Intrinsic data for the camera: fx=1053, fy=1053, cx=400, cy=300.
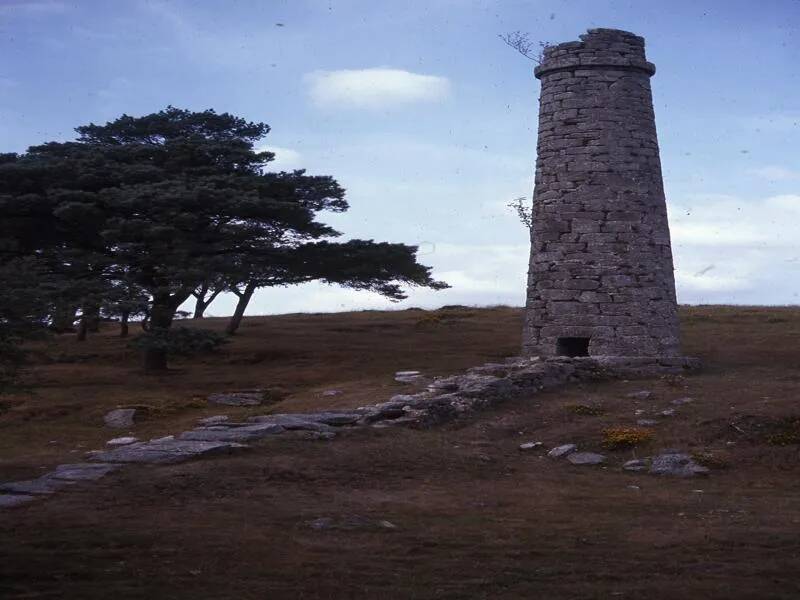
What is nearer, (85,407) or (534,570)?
(534,570)

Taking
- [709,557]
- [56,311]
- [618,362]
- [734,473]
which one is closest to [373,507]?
[709,557]

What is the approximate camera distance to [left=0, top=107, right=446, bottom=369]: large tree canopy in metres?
28.2

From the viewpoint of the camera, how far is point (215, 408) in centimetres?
2389

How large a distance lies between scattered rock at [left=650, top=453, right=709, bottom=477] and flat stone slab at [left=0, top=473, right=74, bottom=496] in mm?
8967

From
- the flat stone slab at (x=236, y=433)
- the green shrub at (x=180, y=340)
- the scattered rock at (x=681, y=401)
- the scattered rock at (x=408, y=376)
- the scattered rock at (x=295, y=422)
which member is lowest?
the flat stone slab at (x=236, y=433)

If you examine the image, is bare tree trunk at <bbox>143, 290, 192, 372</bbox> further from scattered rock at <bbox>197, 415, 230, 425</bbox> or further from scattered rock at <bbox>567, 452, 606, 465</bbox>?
scattered rock at <bbox>567, 452, 606, 465</bbox>

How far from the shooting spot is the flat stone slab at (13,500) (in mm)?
12914

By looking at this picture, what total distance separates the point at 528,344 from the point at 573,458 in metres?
7.75

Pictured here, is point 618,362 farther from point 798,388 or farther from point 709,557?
point 709,557

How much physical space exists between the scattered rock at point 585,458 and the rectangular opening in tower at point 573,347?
7175 mm

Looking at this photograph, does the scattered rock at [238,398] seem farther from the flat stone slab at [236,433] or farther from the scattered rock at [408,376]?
the flat stone slab at [236,433]

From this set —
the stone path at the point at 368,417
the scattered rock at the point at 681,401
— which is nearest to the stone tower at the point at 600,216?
the stone path at the point at 368,417

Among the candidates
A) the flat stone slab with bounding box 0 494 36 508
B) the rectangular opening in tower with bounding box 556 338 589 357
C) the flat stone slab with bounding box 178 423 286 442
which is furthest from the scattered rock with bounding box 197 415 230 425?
the rectangular opening in tower with bounding box 556 338 589 357

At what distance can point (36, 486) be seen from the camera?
13.9 metres
